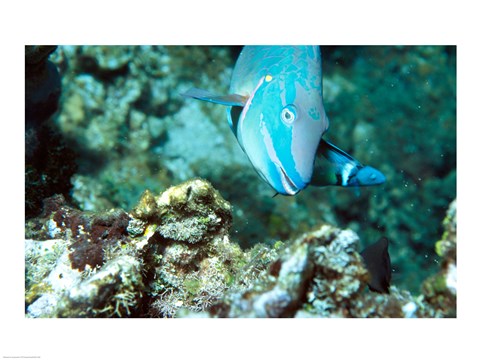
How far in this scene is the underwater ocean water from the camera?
4523 mm

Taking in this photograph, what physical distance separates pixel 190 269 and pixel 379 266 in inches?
43.7

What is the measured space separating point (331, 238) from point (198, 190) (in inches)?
Answer: 35.6

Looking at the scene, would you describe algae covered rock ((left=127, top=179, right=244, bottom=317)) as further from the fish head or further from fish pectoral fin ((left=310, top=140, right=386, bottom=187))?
fish pectoral fin ((left=310, top=140, right=386, bottom=187))

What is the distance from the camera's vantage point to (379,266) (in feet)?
6.03

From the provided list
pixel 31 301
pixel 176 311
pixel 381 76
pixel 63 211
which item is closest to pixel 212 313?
pixel 176 311

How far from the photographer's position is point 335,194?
4.84 metres

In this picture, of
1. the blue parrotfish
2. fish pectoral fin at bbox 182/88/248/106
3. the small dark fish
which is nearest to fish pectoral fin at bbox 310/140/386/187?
the blue parrotfish

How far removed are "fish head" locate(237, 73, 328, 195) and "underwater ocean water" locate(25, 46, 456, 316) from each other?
2.53 meters

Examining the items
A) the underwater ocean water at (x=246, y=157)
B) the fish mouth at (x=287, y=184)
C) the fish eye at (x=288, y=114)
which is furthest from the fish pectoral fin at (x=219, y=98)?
the underwater ocean water at (x=246, y=157)

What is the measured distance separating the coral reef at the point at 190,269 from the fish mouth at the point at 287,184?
254 millimetres

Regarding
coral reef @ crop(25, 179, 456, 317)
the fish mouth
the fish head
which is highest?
the fish head

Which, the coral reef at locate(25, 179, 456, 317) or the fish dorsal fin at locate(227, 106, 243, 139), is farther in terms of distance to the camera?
the fish dorsal fin at locate(227, 106, 243, 139)

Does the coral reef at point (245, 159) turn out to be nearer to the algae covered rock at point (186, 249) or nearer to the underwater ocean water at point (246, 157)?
the underwater ocean water at point (246, 157)
